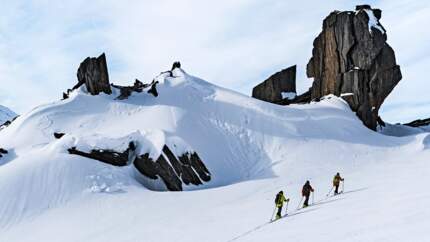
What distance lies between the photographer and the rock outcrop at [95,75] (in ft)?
186

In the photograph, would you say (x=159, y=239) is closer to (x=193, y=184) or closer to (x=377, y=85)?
(x=193, y=184)

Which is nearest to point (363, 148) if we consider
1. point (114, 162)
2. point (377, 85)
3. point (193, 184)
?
point (377, 85)

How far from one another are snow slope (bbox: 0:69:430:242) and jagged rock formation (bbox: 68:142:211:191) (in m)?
0.96

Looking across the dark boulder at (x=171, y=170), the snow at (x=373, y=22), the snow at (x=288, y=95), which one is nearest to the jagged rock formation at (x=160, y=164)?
the dark boulder at (x=171, y=170)

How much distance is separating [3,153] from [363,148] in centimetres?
3750

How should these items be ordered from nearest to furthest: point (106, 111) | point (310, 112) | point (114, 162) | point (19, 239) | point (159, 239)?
point (159, 239) < point (19, 239) < point (114, 162) < point (106, 111) < point (310, 112)

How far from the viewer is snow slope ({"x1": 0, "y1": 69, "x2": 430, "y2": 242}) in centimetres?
2212

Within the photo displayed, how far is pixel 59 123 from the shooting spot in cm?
5031

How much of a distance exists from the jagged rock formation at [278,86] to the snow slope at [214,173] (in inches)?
409

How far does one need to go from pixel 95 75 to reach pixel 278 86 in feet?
103

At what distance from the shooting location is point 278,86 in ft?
252

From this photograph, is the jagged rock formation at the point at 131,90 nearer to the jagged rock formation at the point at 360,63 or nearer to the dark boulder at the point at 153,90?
the dark boulder at the point at 153,90

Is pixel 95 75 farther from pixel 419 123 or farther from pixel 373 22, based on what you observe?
pixel 419 123

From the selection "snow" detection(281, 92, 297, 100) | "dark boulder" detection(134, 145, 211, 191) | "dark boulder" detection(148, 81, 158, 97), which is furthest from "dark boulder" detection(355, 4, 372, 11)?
"dark boulder" detection(134, 145, 211, 191)
